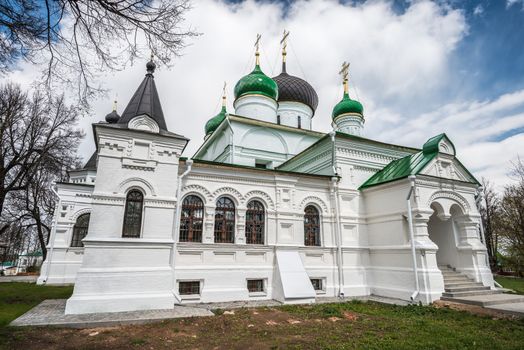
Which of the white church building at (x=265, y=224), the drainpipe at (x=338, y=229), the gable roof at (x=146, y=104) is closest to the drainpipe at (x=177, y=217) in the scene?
the white church building at (x=265, y=224)

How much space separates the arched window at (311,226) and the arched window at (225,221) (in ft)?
9.78

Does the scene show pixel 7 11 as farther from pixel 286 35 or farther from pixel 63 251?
pixel 286 35

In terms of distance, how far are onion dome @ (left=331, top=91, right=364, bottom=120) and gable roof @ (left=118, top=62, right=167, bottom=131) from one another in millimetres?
12640

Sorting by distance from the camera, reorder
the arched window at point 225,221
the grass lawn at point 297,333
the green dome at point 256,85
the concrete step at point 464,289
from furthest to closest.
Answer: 1. the green dome at point 256,85
2. the arched window at point 225,221
3. the concrete step at point 464,289
4. the grass lawn at point 297,333

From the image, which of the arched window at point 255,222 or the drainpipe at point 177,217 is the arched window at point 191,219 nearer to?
the drainpipe at point 177,217

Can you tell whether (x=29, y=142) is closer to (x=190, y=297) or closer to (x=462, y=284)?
(x=190, y=297)

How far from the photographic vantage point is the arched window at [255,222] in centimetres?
1112

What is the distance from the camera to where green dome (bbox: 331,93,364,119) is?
19.8m

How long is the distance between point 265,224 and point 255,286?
7.09 feet

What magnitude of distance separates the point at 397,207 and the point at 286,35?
50.5 feet

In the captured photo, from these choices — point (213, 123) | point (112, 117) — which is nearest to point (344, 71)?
point (213, 123)

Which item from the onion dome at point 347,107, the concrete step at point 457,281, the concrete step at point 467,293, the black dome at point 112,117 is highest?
the black dome at point 112,117

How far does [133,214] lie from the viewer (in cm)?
920

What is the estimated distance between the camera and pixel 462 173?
12539mm
